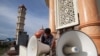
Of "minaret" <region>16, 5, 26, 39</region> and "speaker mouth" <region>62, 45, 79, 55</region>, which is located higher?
"minaret" <region>16, 5, 26, 39</region>

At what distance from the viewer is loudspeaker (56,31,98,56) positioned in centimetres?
338

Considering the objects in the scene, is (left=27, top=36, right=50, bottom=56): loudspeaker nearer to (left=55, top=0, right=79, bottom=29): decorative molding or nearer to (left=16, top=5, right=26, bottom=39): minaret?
(left=55, top=0, right=79, bottom=29): decorative molding

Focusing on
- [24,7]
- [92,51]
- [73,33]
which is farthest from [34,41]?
[24,7]

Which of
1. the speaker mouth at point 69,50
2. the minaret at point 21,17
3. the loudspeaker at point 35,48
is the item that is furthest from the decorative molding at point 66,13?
the minaret at point 21,17

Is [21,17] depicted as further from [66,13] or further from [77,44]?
[77,44]

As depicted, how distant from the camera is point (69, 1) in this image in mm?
5574

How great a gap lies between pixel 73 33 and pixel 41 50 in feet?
3.11

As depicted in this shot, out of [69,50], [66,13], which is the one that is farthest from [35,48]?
[66,13]

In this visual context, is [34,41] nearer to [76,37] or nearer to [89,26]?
[76,37]

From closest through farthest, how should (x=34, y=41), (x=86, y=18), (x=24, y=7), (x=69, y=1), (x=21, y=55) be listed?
(x=34, y=41) < (x=86, y=18) < (x=21, y=55) < (x=69, y=1) < (x=24, y=7)

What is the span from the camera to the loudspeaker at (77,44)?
11.1 ft

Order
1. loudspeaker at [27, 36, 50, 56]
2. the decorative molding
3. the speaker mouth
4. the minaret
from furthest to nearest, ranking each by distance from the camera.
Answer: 1. the minaret
2. the decorative molding
3. loudspeaker at [27, 36, 50, 56]
4. the speaker mouth

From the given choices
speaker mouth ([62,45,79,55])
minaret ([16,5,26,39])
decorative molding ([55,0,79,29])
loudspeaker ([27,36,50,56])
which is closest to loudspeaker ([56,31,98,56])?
speaker mouth ([62,45,79,55])

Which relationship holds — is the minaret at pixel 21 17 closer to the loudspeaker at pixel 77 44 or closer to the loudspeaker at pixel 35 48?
the loudspeaker at pixel 35 48
